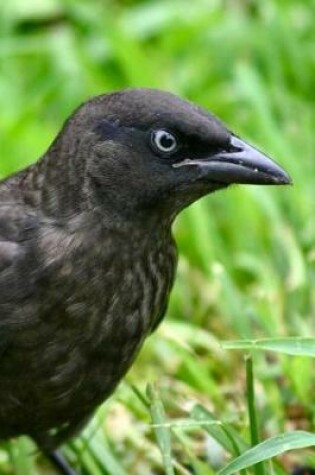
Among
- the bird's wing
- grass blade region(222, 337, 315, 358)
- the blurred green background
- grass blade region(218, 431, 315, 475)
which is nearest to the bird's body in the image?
the bird's wing

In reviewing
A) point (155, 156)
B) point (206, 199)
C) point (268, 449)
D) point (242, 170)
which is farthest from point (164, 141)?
point (206, 199)

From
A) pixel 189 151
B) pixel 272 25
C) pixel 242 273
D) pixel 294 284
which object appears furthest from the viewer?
pixel 272 25

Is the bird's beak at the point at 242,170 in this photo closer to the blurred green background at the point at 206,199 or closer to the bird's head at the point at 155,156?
the bird's head at the point at 155,156

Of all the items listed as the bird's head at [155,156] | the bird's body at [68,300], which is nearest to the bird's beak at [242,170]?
the bird's head at [155,156]

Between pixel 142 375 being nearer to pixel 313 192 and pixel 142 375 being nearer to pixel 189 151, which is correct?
pixel 313 192

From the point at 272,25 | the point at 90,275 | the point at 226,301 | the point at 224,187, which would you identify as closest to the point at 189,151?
the point at 224,187

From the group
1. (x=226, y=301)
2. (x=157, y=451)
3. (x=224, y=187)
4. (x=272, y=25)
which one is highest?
(x=272, y=25)

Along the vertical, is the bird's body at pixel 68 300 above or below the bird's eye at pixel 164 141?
below
